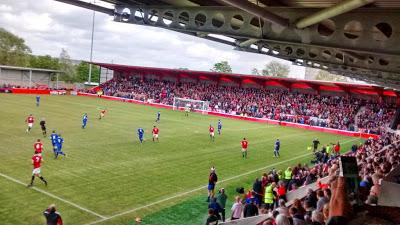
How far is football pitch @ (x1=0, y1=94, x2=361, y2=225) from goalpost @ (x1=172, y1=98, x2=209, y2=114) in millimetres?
23563

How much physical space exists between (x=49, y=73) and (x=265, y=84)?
43.7 m

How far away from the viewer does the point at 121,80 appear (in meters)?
79.0

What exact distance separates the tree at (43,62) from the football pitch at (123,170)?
65.2 metres

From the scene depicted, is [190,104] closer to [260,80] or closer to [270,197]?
[260,80]

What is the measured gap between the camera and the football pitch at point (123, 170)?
44.5 ft

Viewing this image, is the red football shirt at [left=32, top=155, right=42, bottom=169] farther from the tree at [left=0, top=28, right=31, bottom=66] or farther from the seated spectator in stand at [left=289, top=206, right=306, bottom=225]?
the tree at [left=0, top=28, right=31, bottom=66]

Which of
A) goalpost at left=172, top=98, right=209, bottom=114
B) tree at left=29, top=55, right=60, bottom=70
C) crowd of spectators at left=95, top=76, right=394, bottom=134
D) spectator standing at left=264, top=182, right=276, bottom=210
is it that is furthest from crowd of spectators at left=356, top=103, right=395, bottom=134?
tree at left=29, top=55, right=60, bottom=70

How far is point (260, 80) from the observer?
205 feet

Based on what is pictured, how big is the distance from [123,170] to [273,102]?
138 ft

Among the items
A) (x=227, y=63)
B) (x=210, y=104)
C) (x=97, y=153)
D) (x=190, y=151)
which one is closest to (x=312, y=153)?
(x=190, y=151)

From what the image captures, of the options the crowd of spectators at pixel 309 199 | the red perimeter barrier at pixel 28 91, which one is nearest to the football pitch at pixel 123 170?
the crowd of spectators at pixel 309 199

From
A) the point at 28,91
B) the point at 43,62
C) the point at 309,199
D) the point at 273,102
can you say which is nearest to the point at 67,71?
the point at 43,62

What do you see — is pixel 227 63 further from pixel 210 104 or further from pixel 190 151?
pixel 190 151

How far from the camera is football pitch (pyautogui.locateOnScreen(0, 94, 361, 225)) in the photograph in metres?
13.6
